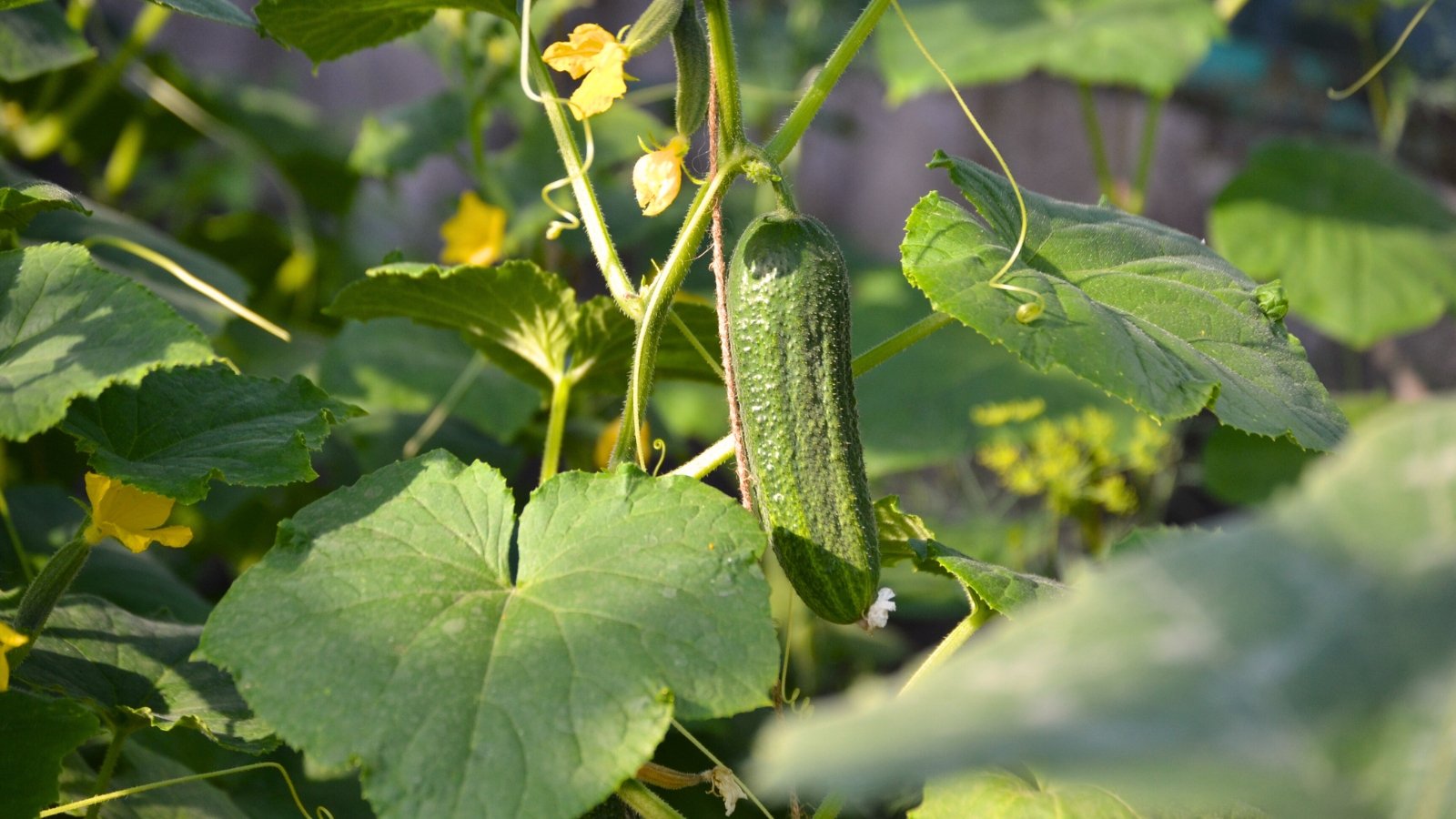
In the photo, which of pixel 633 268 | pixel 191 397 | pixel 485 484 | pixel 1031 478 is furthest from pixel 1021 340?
pixel 633 268

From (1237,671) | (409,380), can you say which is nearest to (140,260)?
(409,380)

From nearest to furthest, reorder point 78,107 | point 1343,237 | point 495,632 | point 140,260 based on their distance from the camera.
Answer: point 495,632 → point 140,260 → point 78,107 → point 1343,237

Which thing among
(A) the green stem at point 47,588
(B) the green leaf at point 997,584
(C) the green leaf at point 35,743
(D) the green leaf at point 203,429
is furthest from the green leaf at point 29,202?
(B) the green leaf at point 997,584

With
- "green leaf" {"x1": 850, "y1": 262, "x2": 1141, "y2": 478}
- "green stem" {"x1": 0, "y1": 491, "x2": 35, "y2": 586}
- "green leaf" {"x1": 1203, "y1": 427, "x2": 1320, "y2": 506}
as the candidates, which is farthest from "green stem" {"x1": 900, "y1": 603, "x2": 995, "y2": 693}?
"green leaf" {"x1": 1203, "y1": 427, "x2": 1320, "y2": 506}

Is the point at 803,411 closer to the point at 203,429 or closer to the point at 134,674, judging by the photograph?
the point at 203,429

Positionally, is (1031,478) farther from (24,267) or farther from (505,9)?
(24,267)

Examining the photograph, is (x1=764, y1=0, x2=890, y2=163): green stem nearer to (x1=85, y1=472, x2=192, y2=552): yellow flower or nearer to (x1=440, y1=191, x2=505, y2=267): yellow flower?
(x1=85, y1=472, x2=192, y2=552): yellow flower

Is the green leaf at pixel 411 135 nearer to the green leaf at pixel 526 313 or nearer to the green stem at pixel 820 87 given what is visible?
the green leaf at pixel 526 313
